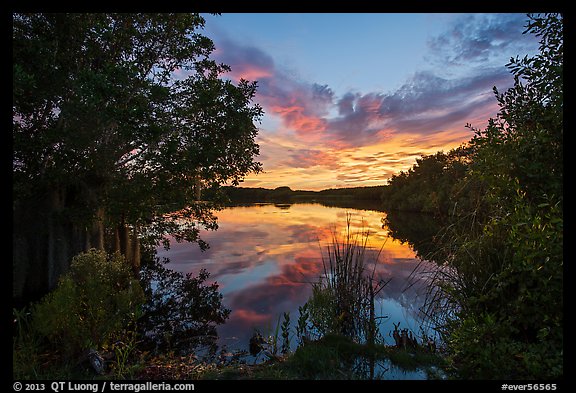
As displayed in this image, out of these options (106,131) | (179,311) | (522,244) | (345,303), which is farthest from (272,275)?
(522,244)

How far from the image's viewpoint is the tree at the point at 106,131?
25.8 ft

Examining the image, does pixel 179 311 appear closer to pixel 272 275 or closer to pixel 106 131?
pixel 272 275

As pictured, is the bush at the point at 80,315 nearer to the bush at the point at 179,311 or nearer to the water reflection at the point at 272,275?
the bush at the point at 179,311

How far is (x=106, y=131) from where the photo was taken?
9.25 m

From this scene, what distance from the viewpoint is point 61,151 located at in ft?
27.4

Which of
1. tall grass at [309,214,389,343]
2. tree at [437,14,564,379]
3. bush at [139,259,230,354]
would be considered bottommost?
bush at [139,259,230,354]

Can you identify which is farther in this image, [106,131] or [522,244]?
[106,131]

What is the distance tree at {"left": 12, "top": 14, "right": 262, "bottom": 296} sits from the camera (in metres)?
7.87

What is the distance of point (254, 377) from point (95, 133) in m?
8.05

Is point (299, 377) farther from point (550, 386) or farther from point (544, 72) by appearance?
point (544, 72)

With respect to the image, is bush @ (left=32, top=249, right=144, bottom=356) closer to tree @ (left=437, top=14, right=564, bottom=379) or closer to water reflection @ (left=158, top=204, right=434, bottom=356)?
water reflection @ (left=158, top=204, right=434, bottom=356)

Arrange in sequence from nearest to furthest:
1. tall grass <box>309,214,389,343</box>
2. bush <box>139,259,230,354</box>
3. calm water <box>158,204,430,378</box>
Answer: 1. tall grass <box>309,214,389,343</box>
2. bush <box>139,259,230,354</box>
3. calm water <box>158,204,430,378</box>

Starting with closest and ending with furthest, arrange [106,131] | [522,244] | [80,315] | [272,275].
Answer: [522,244], [80,315], [106,131], [272,275]

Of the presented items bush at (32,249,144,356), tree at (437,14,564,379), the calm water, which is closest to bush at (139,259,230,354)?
the calm water
